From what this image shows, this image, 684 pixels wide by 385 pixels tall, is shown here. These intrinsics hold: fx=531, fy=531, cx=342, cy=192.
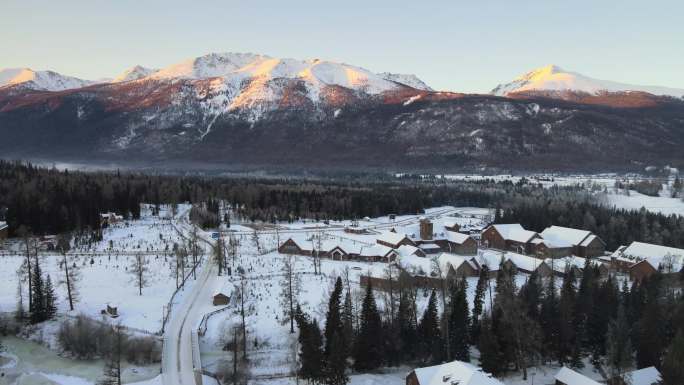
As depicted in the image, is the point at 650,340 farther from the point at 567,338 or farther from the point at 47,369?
the point at 47,369

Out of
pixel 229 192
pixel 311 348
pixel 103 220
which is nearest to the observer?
pixel 311 348

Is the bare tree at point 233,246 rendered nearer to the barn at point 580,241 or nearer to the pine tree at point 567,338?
the pine tree at point 567,338

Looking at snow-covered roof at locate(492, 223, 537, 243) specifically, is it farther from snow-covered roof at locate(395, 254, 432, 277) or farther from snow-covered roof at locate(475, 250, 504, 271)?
snow-covered roof at locate(395, 254, 432, 277)

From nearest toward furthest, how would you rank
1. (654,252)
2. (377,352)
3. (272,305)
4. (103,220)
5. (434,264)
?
(377,352) < (272,305) < (434,264) < (654,252) < (103,220)

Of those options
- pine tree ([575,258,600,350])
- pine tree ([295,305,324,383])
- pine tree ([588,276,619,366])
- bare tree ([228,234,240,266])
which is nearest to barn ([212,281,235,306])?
bare tree ([228,234,240,266])

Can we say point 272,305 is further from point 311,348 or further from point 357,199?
point 357,199

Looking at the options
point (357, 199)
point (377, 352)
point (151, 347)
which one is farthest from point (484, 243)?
point (151, 347)

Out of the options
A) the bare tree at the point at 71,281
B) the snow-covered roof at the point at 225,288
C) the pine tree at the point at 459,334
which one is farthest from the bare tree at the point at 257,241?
the pine tree at the point at 459,334
